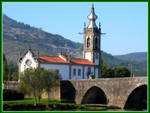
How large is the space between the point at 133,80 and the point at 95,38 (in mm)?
25625

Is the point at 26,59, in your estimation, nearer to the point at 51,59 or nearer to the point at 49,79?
the point at 51,59

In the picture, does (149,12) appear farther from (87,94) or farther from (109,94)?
(87,94)

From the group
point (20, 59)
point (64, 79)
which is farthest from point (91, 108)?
point (20, 59)

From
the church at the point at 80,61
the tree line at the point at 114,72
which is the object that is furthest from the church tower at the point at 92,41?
the tree line at the point at 114,72

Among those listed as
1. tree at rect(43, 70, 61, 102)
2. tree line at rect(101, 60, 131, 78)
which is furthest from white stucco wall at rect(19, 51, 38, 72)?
tree line at rect(101, 60, 131, 78)

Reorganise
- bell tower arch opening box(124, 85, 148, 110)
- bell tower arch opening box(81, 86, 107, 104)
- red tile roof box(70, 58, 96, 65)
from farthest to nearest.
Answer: red tile roof box(70, 58, 96, 65) → bell tower arch opening box(81, 86, 107, 104) → bell tower arch opening box(124, 85, 148, 110)

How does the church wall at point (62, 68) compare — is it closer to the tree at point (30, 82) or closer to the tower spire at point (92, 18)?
the tree at point (30, 82)

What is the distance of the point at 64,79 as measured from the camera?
208 ft

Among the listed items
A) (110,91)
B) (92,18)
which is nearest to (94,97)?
(110,91)

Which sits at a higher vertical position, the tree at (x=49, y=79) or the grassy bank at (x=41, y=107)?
the tree at (x=49, y=79)

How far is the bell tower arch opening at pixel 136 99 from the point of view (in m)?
47.7

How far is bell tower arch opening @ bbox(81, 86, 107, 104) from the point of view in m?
56.1

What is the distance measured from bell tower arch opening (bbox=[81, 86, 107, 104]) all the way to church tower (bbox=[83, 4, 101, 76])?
12.5 m

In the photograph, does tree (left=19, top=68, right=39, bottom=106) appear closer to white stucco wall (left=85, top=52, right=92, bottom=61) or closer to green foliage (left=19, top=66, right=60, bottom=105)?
green foliage (left=19, top=66, right=60, bottom=105)
